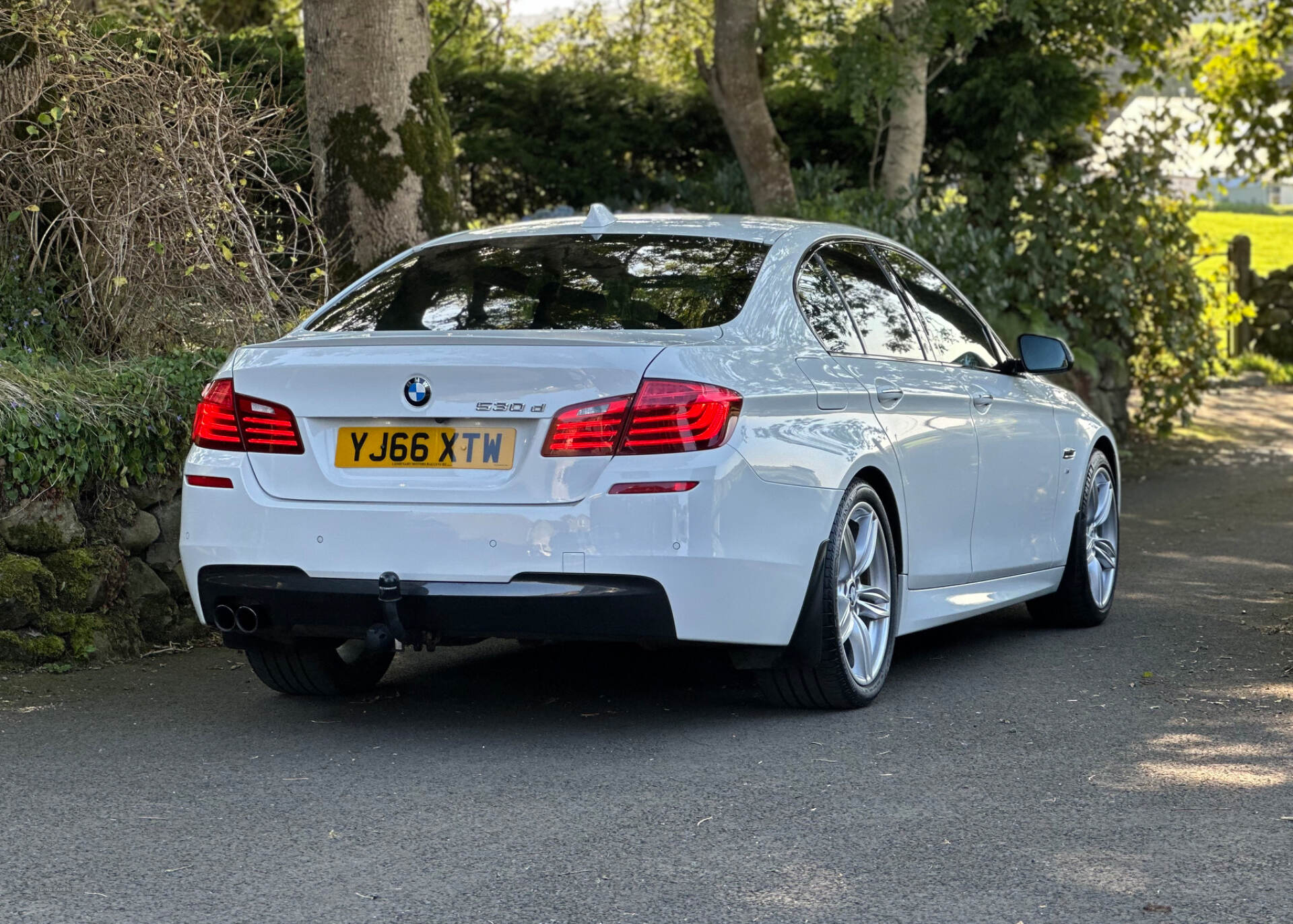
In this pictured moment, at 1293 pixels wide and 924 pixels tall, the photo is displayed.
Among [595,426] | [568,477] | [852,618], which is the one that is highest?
[595,426]

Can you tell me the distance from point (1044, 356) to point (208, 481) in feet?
11.3

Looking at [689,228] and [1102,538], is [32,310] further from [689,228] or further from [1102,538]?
[1102,538]

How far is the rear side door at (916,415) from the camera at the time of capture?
584 centimetres

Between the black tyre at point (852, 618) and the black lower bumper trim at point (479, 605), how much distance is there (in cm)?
69

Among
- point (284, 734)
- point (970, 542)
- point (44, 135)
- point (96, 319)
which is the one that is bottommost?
point (284, 734)

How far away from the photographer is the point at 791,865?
3.98 meters

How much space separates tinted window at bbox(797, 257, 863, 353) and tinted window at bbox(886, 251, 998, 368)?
633 millimetres

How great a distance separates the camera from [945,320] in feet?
21.9

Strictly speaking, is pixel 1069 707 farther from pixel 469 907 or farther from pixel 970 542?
pixel 469 907

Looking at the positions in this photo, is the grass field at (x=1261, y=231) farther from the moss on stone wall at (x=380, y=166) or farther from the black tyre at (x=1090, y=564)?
the black tyre at (x=1090, y=564)

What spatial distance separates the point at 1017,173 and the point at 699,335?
11.2m

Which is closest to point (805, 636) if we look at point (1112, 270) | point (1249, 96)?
point (1112, 270)

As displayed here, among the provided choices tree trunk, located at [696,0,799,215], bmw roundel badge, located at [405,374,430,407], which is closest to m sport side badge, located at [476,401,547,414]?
bmw roundel badge, located at [405,374,430,407]

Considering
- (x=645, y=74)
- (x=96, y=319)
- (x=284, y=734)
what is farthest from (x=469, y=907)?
(x=645, y=74)
